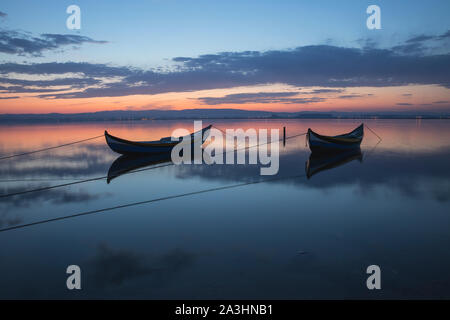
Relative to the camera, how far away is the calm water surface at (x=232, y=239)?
4832 mm

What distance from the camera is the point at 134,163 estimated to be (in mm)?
18234

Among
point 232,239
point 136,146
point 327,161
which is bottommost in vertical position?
point 232,239

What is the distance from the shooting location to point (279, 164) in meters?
18.1

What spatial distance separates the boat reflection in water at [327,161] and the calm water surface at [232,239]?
2.96 meters

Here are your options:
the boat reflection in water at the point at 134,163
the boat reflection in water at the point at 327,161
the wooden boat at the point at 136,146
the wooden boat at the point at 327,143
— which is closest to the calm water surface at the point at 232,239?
the boat reflection in water at the point at 134,163

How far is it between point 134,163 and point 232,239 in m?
13.2

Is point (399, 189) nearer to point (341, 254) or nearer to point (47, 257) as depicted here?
point (341, 254)

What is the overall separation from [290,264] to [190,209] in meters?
4.47

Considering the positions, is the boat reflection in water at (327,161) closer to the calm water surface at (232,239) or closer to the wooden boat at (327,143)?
the wooden boat at (327,143)

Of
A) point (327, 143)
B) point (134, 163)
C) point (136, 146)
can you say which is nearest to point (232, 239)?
point (134, 163)

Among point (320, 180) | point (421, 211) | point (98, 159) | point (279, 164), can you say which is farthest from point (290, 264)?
point (98, 159)

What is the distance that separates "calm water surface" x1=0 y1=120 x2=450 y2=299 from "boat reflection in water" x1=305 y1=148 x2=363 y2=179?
2.96 metres

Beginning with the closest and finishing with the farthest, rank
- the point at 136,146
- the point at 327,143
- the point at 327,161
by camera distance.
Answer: the point at 327,161, the point at 136,146, the point at 327,143

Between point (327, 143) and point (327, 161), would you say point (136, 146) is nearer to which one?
point (327, 161)
